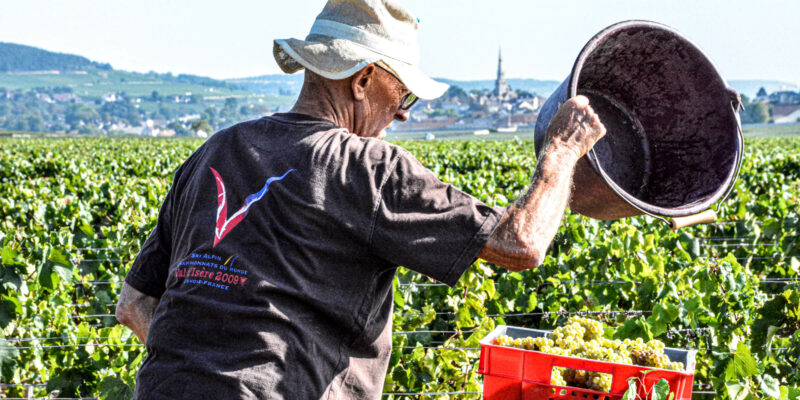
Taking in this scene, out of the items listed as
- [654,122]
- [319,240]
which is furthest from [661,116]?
[319,240]

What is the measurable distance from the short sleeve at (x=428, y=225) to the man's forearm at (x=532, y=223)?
0.11 ft

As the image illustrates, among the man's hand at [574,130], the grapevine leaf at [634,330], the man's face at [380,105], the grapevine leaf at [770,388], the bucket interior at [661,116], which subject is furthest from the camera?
the grapevine leaf at [634,330]

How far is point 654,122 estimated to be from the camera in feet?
7.71

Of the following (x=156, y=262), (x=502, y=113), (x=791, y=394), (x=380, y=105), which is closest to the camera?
(x=380, y=105)

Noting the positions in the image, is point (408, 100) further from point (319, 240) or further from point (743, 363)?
point (743, 363)

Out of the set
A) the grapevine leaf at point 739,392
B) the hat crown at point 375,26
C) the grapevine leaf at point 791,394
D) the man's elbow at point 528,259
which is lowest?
→ the grapevine leaf at point 739,392

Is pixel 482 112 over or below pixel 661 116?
below

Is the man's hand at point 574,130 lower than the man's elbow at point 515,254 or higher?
higher

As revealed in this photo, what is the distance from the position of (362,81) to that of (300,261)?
1.60 feet

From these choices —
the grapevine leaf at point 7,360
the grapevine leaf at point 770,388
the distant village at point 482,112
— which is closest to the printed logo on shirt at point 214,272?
the grapevine leaf at point 770,388

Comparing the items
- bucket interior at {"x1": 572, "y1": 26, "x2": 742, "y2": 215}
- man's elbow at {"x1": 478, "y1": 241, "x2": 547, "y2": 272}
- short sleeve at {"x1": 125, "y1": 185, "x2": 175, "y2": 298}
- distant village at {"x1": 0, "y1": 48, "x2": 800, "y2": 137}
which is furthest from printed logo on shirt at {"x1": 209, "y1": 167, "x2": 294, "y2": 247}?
distant village at {"x1": 0, "y1": 48, "x2": 800, "y2": 137}

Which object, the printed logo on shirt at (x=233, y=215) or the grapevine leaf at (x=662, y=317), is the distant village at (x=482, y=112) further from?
the printed logo on shirt at (x=233, y=215)

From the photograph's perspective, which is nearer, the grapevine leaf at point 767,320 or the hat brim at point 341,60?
the hat brim at point 341,60

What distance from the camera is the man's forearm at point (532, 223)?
1.55 m
